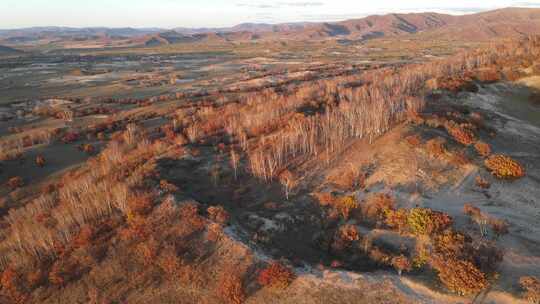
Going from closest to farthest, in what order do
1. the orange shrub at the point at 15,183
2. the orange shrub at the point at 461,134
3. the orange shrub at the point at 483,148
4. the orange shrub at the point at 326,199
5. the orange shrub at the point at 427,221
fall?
the orange shrub at the point at 427,221 < the orange shrub at the point at 326,199 < the orange shrub at the point at 483,148 < the orange shrub at the point at 461,134 < the orange shrub at the point at 15,183

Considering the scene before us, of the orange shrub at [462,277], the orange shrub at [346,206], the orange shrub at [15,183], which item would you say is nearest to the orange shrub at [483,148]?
the orange shrub at [346,206]

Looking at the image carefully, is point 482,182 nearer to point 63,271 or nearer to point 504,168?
point 504,168

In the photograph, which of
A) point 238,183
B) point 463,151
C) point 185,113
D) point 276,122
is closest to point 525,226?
point 463,151

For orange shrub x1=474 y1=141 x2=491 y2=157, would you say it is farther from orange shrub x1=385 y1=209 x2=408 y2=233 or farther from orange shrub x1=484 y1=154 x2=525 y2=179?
orange shrub x1=385 y1=209 x2=408 y2=233

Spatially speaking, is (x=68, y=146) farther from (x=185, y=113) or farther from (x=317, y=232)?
(x=317, y=232)

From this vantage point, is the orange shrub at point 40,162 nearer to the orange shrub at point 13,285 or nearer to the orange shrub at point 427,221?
the orange shrub at point 13,285

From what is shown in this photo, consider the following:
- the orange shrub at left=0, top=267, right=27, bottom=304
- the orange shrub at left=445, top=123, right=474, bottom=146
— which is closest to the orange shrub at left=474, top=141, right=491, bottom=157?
the orange shrub at left=445, top=123, right=474, bottom=146
